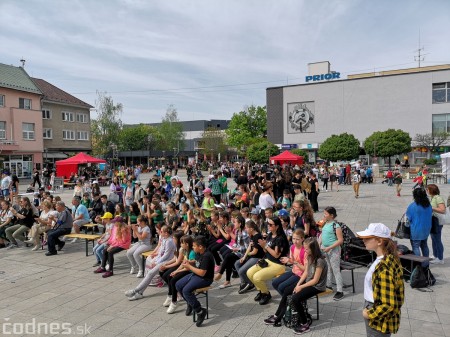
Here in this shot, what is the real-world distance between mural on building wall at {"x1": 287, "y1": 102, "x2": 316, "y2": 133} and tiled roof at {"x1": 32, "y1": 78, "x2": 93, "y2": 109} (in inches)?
1397

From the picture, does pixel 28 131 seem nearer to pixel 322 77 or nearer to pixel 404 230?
pixel 404 230

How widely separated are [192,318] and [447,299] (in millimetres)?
4314

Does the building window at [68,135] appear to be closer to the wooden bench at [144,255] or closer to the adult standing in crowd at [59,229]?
the adult standing in crowd at [59,229]

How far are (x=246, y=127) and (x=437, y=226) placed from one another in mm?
69763

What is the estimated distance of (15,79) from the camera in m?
39.9

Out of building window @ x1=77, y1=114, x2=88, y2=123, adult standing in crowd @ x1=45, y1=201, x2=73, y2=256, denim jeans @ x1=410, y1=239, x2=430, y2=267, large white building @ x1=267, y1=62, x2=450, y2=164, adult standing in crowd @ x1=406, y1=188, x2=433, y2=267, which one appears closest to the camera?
adult standing in crowd @ x1=406, y1=188, x2=433, y2=267

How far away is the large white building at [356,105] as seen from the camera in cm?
5672

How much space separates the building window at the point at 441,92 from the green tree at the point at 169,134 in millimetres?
50972

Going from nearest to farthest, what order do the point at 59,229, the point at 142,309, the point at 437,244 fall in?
the point at 142,309 → the point at 437,244 → the point at 59,229

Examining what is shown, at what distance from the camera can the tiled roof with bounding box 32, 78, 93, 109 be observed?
151ft

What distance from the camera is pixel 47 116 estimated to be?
45219 mm

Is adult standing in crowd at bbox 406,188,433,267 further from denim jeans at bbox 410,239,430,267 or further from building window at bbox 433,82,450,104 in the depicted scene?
building window at bbox 433,82,450,104

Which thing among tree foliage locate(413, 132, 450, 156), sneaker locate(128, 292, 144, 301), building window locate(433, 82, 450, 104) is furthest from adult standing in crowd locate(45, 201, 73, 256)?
building window locate(433, 82, 450, 104)

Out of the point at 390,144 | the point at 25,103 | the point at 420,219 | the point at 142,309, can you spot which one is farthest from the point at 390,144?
the point at 142,309
